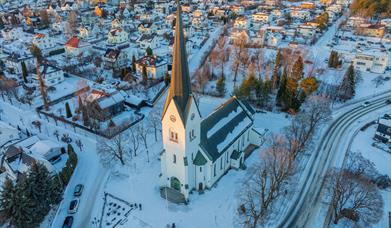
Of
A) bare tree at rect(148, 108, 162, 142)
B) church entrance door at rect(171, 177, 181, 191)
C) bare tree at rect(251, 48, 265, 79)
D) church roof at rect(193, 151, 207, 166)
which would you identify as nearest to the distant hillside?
bare tree at rect(251, 48, 265, 79)

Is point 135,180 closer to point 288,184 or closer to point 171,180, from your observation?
point 171,180

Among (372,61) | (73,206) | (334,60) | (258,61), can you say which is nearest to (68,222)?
(73,206)

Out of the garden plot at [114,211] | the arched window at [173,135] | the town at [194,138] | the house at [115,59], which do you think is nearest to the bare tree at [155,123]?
the town at [194,138]

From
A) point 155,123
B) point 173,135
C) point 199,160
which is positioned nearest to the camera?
point 173,135

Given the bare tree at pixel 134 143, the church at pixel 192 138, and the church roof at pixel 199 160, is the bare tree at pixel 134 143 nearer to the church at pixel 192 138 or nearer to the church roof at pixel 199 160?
the church at pixel 192 138

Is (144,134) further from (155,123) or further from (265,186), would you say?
(265,186)
